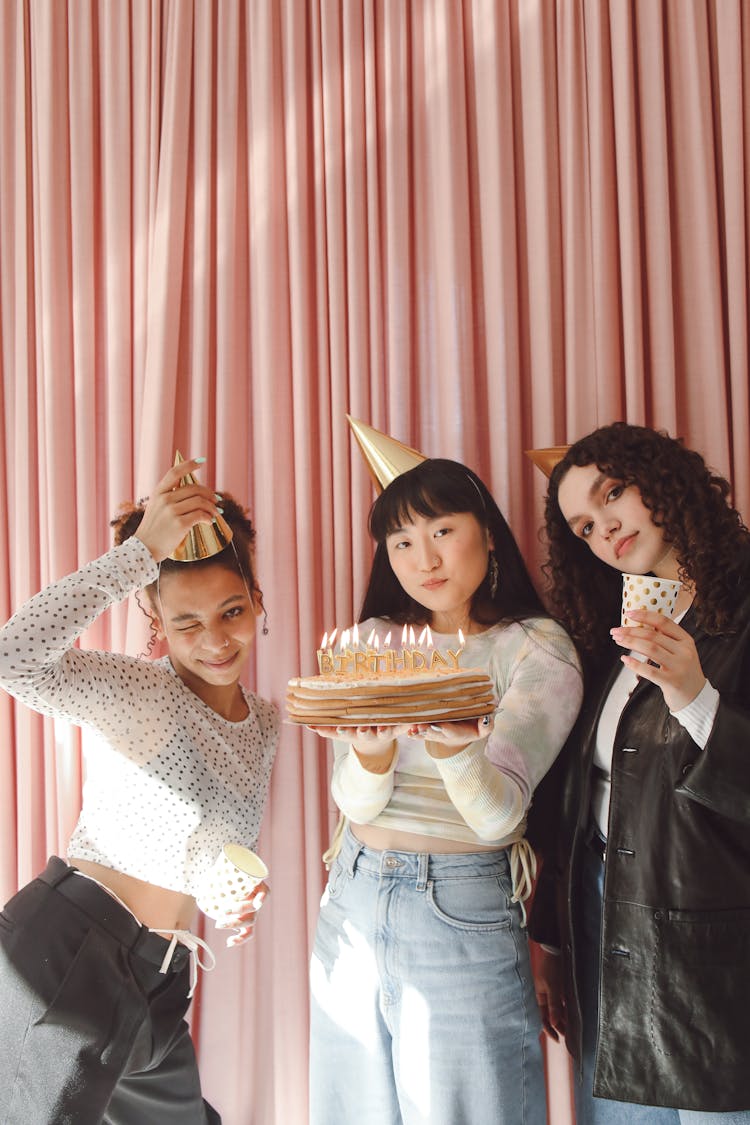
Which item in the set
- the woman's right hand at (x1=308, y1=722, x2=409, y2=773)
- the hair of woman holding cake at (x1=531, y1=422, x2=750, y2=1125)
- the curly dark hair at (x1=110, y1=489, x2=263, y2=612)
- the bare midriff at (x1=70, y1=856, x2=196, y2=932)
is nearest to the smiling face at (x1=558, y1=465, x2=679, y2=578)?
the hair of woman holding cake at (x1=531, y1=422, x2=750, y2=1125)

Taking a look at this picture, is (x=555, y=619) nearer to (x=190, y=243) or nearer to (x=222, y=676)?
(x=222, y=676)

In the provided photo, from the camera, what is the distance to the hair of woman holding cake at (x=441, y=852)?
4.66ft

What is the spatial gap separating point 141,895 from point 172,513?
0.72m

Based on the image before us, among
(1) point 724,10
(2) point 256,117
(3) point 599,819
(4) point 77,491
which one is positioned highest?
(1) point 724,10

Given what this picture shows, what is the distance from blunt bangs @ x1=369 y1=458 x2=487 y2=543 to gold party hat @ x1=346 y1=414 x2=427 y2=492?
0.18 ft

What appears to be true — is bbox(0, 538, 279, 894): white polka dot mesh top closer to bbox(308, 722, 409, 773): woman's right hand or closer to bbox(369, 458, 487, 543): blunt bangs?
bbox(308, 722, 409, 773): woman's right hand

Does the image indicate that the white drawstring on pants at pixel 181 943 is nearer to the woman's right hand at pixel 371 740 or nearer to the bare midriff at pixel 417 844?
the bare midriff at pixel 417 844

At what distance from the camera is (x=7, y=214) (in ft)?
7.53

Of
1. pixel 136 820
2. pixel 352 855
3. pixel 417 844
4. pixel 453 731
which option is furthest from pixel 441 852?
pixel 136 820

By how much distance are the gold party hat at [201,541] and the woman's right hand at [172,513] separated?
0.12 feet

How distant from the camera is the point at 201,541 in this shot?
1.67m

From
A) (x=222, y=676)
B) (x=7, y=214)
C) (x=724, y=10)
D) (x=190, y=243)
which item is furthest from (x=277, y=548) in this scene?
(x=724, y=10)

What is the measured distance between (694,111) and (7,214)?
176 centimetres

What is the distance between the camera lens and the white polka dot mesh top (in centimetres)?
146
